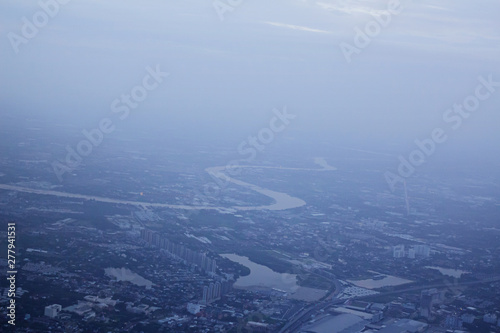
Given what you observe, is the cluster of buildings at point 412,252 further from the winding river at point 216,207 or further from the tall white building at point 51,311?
the tall white building at point 51,311

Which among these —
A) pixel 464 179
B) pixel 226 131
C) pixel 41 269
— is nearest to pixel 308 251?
pixel 41 269

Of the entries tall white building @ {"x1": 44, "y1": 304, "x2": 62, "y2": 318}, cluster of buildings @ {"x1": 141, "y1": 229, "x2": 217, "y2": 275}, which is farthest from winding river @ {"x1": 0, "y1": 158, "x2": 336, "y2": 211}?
tall white building @ {"x1": 44, "y1": 304, "x2": 62, "y2": 318}

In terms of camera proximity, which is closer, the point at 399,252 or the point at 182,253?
the point at 182,253

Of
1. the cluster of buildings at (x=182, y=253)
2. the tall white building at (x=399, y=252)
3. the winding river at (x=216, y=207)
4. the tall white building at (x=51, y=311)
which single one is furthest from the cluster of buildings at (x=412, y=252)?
the tall white building at (x=51, y=311)

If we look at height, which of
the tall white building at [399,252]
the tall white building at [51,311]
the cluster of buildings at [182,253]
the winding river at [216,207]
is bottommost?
the tall white building at [51,311]

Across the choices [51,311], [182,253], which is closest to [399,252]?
[182,253]

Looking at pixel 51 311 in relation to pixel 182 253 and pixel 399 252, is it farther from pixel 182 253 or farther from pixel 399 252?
pixel 399 252

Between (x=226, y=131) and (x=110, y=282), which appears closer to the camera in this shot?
(x=110, y=282)

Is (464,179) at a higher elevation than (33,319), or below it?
higher

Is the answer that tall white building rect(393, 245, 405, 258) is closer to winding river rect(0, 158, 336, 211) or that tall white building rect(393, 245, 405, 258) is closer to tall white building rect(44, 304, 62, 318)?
winding river rect(0, 158, 336, 211)

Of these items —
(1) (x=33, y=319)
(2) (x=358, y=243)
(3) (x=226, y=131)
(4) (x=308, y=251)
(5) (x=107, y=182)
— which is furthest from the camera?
(3) (x=226, y=131)

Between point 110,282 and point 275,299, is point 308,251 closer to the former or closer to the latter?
point 275,299
